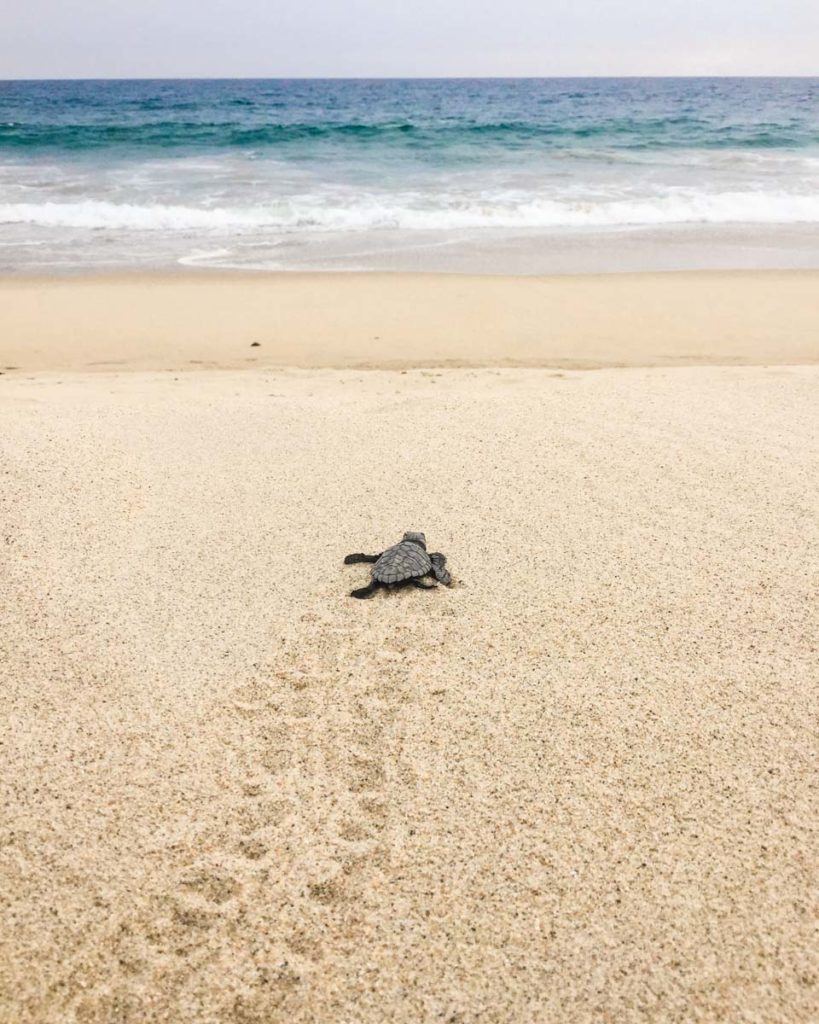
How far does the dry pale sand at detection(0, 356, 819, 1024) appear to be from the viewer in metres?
2.05

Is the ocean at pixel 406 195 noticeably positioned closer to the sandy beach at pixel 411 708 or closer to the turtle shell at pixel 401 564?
the sandy beach at pixel 411 708

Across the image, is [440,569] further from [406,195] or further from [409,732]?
[406,195]

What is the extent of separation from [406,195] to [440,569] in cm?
1318

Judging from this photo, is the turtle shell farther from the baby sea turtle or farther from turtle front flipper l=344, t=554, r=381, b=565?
turtle front flipper l=344, t=554, r=381, b=565

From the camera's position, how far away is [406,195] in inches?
593

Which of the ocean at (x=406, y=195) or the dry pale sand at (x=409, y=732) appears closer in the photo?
the dry pale sand at (x=409, y=732)

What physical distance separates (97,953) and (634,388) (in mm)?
5073

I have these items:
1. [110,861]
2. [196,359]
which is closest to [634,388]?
[196,359]

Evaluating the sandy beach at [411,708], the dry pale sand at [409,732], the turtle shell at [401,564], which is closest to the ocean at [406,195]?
the sandy beach at [411,708]

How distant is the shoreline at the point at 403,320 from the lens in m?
6.98

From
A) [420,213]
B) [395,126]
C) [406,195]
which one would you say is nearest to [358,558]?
[420,213]

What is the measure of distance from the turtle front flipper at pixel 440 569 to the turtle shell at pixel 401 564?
0.05m

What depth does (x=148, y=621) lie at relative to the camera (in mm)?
3320

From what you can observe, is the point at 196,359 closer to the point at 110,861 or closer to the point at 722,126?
the point at 110,861
